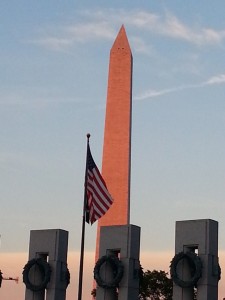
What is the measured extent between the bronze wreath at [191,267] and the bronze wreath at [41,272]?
8.03 meters

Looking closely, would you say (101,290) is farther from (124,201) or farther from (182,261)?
(124,201)

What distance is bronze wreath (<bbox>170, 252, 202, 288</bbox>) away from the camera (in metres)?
49.5

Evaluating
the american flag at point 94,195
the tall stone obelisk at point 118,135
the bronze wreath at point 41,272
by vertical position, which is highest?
the tall stone obelisk at point 118,135

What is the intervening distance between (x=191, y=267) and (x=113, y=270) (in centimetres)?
483

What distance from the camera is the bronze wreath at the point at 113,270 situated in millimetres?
51938

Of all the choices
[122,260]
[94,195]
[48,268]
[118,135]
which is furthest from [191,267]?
[118,135]

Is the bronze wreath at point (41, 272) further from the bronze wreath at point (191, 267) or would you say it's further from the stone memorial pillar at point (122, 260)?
the bronze wreath at point (191, 267)

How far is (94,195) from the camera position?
47438 millimetres

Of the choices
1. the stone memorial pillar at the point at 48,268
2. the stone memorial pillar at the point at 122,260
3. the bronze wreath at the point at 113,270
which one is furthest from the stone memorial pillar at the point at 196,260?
the stone memorial pillar at the point at 48,268

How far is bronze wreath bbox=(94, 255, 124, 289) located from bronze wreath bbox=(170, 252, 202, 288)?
9.92 feet

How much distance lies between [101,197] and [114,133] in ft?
108

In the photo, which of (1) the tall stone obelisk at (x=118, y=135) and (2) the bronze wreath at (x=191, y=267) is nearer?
(2) the bronze wreath at (x=191, y=267)

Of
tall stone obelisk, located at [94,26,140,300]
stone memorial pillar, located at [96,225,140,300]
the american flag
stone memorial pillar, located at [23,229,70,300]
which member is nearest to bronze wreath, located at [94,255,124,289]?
stone memorial pillar, located at [96,225,140,300]

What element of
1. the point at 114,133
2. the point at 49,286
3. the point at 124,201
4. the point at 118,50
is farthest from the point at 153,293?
the point at 49,286
